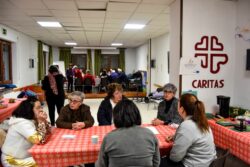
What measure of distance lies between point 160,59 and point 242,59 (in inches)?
223

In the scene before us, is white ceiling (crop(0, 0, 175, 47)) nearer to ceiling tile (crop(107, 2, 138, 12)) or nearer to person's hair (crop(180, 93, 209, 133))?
ceiling tile (crop(107, 2, 138, 12))

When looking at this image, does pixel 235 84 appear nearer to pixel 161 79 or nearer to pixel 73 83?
pixel 161 79

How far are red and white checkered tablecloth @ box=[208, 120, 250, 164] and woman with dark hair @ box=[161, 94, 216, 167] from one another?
697 millimetres

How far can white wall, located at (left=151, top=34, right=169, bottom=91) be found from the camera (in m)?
8.65

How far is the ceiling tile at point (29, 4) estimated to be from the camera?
4250mm

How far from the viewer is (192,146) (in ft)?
6.73

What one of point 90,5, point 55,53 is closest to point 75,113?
point 90,5

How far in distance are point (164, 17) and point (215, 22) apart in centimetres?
193

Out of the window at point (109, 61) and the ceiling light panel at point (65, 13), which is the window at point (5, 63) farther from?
the window at point (109, 61)

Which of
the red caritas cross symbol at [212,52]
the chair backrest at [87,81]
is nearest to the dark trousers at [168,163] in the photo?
the red caritas cross symbol at [212,52]

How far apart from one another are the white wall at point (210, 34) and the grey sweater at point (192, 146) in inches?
72.8

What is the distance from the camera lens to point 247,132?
2.81 m

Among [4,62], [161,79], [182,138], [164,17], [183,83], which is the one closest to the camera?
[182,138]

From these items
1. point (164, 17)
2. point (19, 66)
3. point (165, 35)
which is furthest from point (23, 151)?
point (165, 35)
